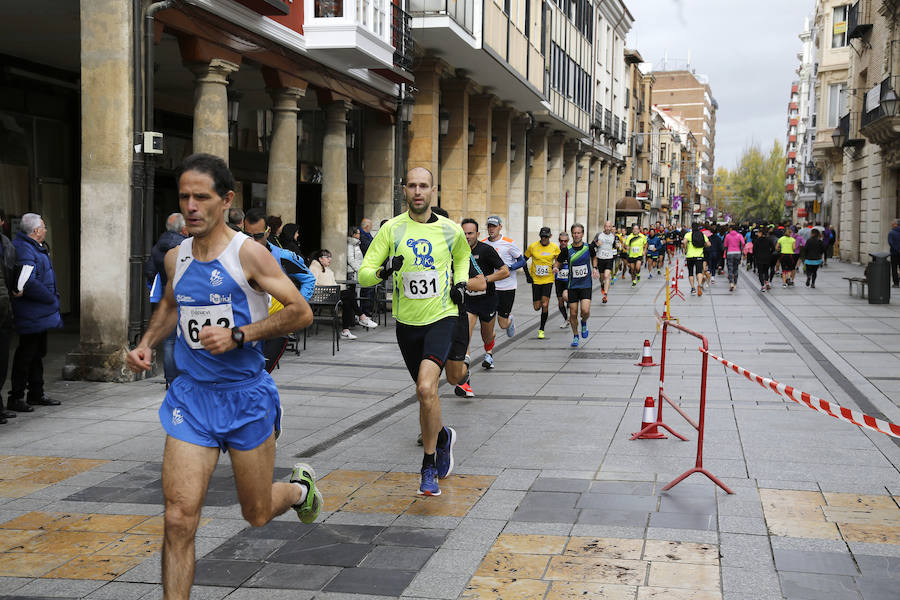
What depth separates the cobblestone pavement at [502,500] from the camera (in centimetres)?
442

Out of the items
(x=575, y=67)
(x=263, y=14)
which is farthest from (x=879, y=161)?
(x=263, y=14)

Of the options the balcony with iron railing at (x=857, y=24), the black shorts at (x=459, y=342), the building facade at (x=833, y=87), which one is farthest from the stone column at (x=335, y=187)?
the building facade at (x=833, y=87)

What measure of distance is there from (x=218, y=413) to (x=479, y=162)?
2369 centimetres

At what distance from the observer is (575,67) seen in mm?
39844

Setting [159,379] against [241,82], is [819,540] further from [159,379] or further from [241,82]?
[241,82]

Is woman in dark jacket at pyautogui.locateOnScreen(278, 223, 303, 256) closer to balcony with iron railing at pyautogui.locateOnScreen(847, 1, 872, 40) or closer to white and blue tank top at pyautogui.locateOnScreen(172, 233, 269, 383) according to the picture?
white and blue tank top at pyautogui.locateOnScreen(172, 233, 269, 383)

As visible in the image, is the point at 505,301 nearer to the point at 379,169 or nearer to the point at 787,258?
the point at 379,169

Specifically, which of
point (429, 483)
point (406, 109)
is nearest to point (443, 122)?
point (406, 109)

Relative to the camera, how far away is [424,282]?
244 inches

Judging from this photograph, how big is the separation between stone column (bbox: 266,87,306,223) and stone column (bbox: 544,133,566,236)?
21.9 metres

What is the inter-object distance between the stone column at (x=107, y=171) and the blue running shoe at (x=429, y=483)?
5.90m

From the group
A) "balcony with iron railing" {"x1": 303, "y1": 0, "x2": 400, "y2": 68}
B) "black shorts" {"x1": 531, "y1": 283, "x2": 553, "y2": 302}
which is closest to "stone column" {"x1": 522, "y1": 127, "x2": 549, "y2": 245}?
"balcony with iron railing" {"x1": 303, "y1": 0, "x2": 400, "y2": 68}

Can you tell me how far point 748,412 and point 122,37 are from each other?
7.88 meters

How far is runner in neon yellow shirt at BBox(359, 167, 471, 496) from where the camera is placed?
6.09 metres
